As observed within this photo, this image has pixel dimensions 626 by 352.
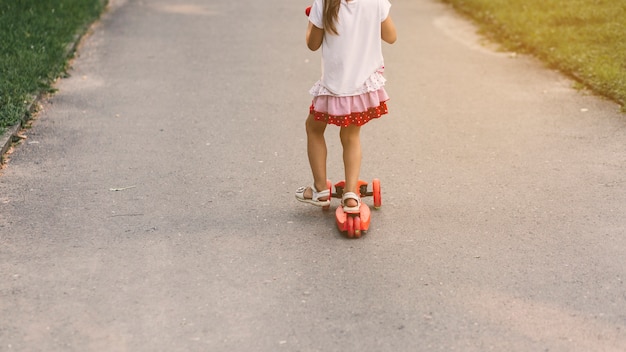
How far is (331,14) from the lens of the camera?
5316 millimetres

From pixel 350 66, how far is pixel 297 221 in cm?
103

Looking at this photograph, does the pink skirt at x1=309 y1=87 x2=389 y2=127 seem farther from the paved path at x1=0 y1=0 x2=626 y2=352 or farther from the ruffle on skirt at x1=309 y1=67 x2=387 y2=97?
the paved path at x1=0 y1=0 x2=626 y2=352

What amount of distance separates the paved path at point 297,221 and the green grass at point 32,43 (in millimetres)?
261

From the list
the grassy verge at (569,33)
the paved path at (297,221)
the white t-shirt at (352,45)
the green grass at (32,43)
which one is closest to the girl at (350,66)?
the white t-shirt at (352,45)

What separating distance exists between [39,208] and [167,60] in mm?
4560

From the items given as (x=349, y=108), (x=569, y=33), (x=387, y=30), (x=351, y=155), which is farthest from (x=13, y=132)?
(x=569, y=33)

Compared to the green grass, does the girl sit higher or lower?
higher

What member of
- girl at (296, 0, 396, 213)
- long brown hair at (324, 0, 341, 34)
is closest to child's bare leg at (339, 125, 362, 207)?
girl at (296, 0, 396, 213)

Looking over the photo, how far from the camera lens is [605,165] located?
6.85 metres

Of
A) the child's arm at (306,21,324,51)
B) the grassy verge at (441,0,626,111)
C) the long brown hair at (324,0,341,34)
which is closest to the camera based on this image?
the long brown hair at (324,0,341,34)

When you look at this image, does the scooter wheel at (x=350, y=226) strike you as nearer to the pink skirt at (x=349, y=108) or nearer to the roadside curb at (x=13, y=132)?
the pink skirt at (x=349, y=108)

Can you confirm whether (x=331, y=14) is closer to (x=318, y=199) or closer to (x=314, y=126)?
(x=314, y=126)

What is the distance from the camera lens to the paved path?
4.50 m

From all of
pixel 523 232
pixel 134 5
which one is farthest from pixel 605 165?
pixel 134 5
